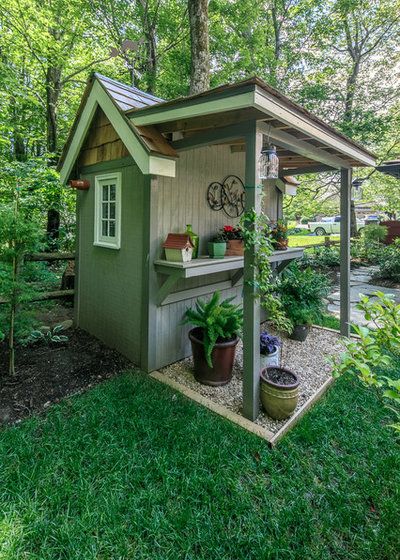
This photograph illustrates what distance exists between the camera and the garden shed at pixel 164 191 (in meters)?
2.54

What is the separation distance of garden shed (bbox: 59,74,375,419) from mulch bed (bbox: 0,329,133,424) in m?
0.24

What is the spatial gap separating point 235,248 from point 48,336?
283 centimetres

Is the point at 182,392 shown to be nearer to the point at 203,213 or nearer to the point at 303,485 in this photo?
the point at 303,485

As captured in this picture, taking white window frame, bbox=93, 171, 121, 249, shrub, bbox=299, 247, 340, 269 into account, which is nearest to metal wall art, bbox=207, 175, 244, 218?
white window frame, bbox=93, 171, 121, 249

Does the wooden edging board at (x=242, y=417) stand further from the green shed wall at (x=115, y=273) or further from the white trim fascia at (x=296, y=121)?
the white trim fascia at (x=296, y=121)

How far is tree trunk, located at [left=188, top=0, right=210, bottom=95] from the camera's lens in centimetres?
553

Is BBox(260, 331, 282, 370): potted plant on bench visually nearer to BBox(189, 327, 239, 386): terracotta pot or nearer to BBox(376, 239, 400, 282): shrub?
BBox(189, 327, 239, 386): terracotta pot

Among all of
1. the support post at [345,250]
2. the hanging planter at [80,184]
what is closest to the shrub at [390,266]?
the support post at [345,250]

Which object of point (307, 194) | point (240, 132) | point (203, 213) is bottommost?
point (203, 213)

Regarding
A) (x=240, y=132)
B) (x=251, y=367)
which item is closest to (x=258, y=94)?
(x=240, y=132)

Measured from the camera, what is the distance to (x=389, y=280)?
322 inches

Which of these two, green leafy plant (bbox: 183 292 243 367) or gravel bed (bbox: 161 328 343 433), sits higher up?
green leafy plant (bbox: 183 292 243 367)

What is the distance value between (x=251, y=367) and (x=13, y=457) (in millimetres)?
1890

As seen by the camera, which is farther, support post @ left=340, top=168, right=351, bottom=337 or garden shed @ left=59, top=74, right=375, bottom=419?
support post @ left=340, top=168, right=351, bottom=337
